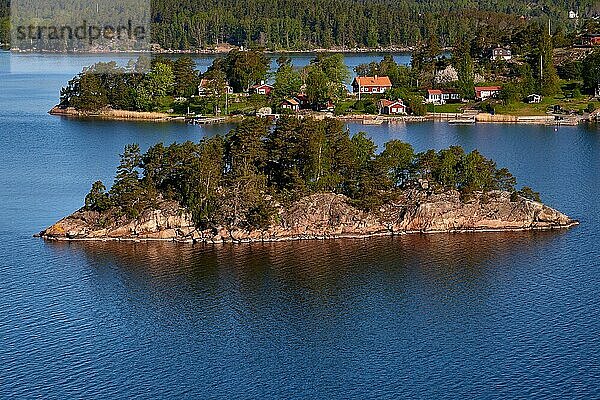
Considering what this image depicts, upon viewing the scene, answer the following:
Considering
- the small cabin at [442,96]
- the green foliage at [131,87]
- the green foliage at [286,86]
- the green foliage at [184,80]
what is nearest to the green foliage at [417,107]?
the small cabin at [442,96]

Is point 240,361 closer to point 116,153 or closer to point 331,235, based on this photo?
point 331,235

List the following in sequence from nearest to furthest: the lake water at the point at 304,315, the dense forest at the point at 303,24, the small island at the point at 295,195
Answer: the lake water at the point at 304,315 → the small island at the point at 295,195 → the dense forest at the point at 303,24

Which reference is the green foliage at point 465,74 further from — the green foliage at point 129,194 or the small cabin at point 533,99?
the green foliage at point 129,194

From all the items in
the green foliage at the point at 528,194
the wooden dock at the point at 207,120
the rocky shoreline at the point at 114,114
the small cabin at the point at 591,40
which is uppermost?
the small cabin at the point at 591,40

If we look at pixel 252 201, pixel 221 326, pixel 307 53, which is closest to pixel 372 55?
pixel 307 53

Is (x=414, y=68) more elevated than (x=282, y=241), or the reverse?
(x=414, y=68)

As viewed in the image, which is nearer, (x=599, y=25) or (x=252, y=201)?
(x=252, y=201)
